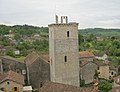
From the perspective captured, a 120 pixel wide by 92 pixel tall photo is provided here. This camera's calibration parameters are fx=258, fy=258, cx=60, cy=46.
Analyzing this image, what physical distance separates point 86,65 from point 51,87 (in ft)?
72.3

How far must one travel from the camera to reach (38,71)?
3931cm

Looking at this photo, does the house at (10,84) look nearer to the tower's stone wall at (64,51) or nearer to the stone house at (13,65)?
the tower's stone wall at (64,51)

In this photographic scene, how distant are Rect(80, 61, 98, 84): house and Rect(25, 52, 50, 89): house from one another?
9.57 m

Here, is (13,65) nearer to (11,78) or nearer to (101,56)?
(11,78)

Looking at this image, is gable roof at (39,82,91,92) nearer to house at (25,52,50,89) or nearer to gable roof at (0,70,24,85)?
gable roof at (0,70,24,85)

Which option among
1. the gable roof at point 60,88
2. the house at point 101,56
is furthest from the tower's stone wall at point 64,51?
the house at point 101,56

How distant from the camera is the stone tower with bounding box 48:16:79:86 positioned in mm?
33031

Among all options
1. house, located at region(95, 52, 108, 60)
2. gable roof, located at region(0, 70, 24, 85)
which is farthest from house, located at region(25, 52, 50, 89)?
house, located at region(95, 52, 108, 60)

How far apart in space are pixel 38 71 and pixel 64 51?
25.1 feet

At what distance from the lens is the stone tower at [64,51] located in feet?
108

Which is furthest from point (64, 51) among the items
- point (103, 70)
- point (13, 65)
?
point (103, 70)

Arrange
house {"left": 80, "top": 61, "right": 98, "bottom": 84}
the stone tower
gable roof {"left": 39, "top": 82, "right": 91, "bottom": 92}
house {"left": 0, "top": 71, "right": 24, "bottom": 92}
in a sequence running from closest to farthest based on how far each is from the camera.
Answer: gable roof {"left": 39, "top": 82, "right": 91, "bottom": 92} < the stone tower < house {"left": 0, "top": 71, "right": 24, "bottom": 92} < house {"left": 80, "top": 61, "right": 98, "bottom": 84}

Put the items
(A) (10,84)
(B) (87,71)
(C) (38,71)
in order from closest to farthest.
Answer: (A) (10,84) < (C) (38,71) < (B) (87,71)

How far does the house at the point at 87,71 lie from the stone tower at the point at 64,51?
495 inches
